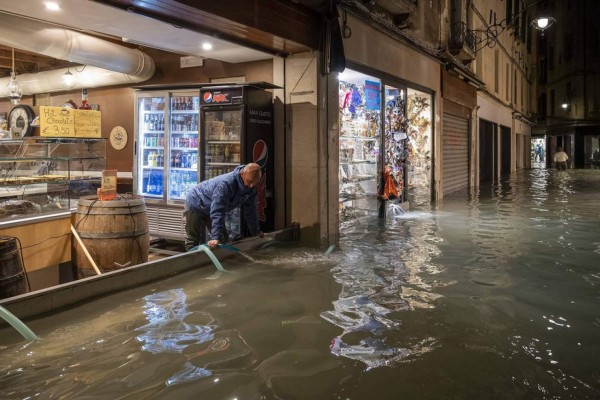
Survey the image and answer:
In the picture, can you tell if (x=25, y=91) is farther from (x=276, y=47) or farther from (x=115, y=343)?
(x=115, y=343)

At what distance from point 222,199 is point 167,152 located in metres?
2.73

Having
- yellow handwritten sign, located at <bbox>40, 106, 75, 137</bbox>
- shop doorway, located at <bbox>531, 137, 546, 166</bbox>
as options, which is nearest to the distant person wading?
shop doorway, located at <bbox>531, 137, 546, 166</bbox>

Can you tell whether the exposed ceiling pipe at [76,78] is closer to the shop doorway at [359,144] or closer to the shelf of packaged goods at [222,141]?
the shelf of packaged goods at [222,141]

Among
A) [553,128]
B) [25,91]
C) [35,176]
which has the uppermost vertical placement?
[553,128]

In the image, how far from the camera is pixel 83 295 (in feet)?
17.6

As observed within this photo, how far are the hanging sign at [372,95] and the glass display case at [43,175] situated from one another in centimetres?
600

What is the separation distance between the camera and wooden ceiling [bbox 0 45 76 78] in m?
10.3

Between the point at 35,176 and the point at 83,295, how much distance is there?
213 centimetres

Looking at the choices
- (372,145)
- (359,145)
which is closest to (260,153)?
(359,145)

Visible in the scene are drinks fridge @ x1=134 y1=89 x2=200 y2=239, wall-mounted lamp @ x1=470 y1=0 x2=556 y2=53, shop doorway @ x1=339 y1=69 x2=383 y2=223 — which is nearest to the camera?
Result: drinks fridge @ x1=134 y1=89 x2=200 y2=239

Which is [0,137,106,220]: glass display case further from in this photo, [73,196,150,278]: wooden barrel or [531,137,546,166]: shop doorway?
[531,137,546,166]: shop doorway

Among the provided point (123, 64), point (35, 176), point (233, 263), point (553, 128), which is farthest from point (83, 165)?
point (553, 128)

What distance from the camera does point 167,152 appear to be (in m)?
9.28

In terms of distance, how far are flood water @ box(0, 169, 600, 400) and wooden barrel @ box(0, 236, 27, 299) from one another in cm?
56
